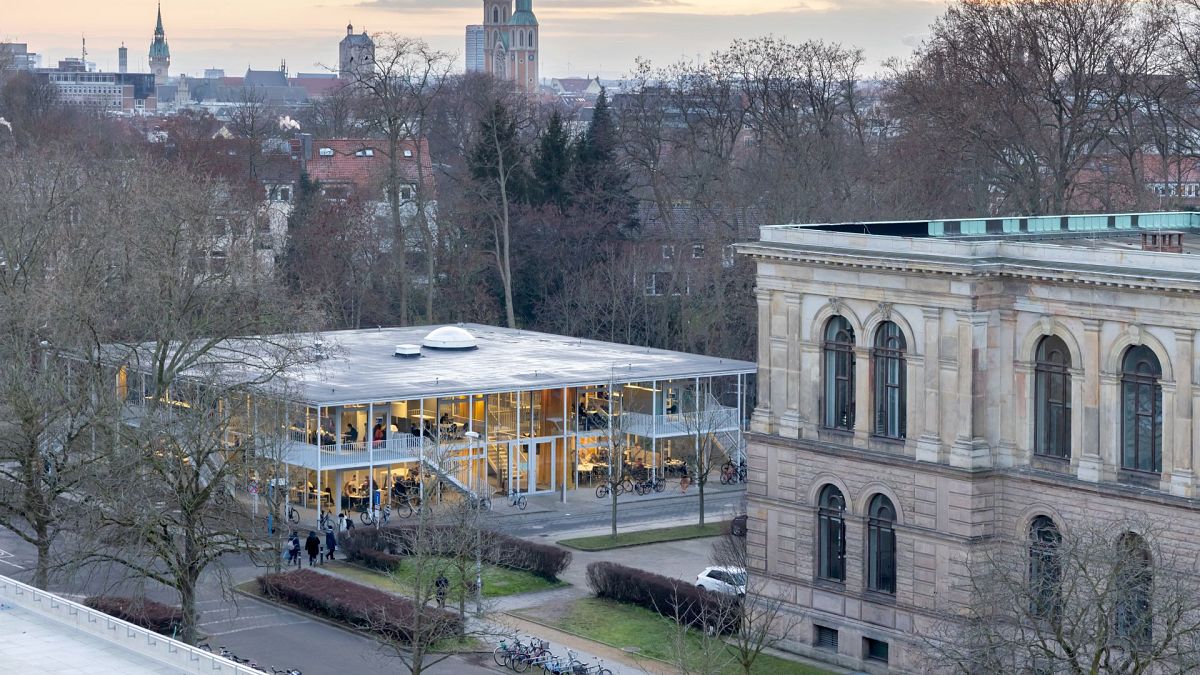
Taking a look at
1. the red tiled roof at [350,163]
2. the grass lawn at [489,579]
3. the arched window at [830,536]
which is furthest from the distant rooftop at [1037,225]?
the red tiled roof at [350,163]

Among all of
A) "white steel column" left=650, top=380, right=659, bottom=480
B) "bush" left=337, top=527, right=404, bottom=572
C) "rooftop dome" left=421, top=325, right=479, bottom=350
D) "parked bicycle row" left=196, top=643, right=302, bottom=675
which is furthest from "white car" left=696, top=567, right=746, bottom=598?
"rooftop dome" left=421, top=325, right=479, bottom=350

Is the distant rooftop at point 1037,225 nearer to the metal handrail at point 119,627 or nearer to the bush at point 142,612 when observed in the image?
the bush at point 142,612

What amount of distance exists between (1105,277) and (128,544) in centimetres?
2257

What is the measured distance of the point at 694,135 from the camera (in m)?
109

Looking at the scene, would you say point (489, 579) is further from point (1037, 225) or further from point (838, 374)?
point (1037, 225)

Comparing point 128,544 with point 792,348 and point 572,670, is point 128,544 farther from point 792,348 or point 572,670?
point 792,348

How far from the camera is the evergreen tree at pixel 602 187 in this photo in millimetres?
94312

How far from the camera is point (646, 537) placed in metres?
59.4

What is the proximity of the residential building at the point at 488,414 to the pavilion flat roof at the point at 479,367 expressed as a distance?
6 cm

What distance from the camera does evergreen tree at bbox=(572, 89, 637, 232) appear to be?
94312 millimetres

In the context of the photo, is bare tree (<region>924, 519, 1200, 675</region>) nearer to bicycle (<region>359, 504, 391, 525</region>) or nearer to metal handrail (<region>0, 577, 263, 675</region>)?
metal handrail (<region>0, 577, 263, 675</region>)

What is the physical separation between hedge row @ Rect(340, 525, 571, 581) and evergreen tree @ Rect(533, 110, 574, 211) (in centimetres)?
3822

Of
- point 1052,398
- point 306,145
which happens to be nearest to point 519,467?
point 1052,398

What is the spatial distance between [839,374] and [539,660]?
30.0 feet
